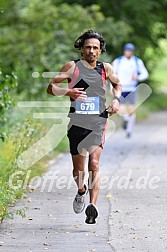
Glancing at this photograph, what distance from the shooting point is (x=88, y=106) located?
345 inches

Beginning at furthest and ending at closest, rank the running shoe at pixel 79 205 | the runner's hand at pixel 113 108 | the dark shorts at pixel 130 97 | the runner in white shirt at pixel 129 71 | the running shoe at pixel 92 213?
the dark shorts at pixel 130 97
the runner in white shirt at pixel 129 71
the running shoe at pixel 79 205
the runner's hand at pixel 113 108
the running shoe at pixel 92 213

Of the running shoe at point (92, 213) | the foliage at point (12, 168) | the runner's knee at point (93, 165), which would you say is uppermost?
the runner's knee at point (93, 165)

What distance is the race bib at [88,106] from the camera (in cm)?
873

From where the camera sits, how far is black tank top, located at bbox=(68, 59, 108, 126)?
879 centimetres

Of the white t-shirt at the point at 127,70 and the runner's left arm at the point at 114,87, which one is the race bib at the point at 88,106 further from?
the white t-shirt at the point at 127,70

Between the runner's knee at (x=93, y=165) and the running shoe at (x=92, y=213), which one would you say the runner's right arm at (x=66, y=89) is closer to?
the runner's knee at (x=93, y=165)

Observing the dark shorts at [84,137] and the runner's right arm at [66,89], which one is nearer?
the runner's right arm at [66,89]

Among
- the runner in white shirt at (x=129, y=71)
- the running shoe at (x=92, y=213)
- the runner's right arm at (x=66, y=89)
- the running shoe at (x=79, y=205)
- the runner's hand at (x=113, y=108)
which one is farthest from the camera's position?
the runner in white shirt at (x=129, y=71)

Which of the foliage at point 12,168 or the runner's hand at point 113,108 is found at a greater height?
the runner's hand at point 113,108

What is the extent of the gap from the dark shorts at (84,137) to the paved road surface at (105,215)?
0.79m

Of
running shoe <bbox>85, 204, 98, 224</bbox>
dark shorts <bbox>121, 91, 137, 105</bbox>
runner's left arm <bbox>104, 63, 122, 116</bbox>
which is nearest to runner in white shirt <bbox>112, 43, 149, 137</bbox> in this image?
dark shorts <bbox>121, 91, 137, 105</bbox>

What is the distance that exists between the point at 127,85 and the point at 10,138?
601cm

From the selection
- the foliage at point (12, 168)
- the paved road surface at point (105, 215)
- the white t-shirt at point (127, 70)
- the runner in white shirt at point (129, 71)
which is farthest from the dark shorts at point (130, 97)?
the foliage at point (12, 168)

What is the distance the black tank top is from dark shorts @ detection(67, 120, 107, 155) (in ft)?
0.32
